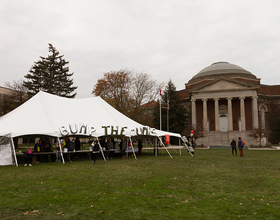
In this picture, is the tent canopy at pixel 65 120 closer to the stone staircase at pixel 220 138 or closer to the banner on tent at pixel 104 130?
the banner on tent at pixel 104 130

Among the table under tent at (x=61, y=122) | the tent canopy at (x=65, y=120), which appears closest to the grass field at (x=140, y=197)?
the table under tent at (x=61, y=122)

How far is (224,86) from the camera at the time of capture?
140 ft

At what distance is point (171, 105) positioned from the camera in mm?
44938

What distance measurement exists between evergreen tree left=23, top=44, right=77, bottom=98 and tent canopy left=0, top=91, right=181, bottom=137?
18651 millimetres

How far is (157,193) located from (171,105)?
3860 centimetres

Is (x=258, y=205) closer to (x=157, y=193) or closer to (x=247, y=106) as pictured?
(x=157, y=193)

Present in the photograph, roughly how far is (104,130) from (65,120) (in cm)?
263

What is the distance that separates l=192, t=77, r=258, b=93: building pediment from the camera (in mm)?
41787

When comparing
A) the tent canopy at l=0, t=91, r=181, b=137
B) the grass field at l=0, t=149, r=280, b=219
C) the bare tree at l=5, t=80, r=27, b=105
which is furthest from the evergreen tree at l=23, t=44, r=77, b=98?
the grass field at l=0, t=149, r=280, b=219

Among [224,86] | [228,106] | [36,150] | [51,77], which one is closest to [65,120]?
[36,150]

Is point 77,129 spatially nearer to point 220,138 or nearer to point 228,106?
point 220,138

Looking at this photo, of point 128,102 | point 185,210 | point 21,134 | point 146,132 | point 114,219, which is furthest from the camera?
point 128,102

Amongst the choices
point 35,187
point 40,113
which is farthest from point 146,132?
point 35,187

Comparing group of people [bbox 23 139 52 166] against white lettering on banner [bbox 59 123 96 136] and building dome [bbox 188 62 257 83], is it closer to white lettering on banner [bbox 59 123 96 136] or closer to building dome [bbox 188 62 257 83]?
white lettering on banner [bbox 59 123 96 136]
